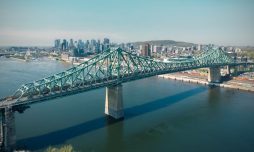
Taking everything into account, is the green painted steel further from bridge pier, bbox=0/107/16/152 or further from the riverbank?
the riverbank

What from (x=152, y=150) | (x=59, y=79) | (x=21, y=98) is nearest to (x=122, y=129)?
(x=152, y=150)

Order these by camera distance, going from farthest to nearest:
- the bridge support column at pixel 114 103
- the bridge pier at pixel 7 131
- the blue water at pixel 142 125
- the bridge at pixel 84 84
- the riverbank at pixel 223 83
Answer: the riverbank at pixel 223 83
the bridge support column at pixel 114 103
the blue water at pixel 142 125
the bridge at pixel 84 84
the bridge pier at pixel 7 131

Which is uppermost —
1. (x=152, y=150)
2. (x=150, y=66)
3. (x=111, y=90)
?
(x=150, y=66)

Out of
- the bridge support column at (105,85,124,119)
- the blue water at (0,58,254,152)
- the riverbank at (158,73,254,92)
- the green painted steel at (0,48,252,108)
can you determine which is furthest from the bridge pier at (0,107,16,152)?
the riverbank at (158,73,254,92)

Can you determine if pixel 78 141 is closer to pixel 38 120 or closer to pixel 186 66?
pixel 38 120

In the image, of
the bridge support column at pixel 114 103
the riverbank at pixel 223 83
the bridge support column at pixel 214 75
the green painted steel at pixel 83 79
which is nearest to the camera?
the green painted steel at pixel 83 79

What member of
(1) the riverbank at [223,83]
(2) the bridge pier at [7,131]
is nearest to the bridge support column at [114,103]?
(2) the bridge pier at [7,131]

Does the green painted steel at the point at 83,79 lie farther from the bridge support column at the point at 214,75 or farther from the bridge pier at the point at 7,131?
the bridge support column at the point at 214,75
